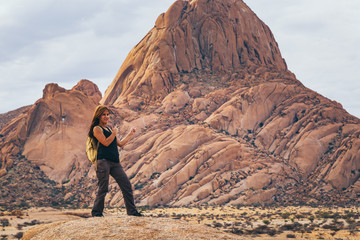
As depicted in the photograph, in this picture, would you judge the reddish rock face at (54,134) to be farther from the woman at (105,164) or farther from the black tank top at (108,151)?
the black tank top at (108,151)

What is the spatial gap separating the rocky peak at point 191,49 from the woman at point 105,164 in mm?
78798

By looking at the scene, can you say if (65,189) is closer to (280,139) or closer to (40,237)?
(280,139)

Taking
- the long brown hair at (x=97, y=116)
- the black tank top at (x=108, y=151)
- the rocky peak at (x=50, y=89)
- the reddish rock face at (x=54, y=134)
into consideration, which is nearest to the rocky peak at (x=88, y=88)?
the rocky peak at (x=50, y=89)

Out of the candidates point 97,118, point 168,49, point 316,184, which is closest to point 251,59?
point 168,49

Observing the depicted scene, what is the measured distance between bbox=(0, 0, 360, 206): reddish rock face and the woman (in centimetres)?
5414

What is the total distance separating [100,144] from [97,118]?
69 centimetres

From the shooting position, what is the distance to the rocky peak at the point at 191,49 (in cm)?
9225

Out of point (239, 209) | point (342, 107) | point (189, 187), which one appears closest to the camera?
point (239, 209)

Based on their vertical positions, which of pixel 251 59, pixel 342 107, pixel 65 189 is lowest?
pixel 65 189

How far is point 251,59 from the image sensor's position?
98.2 metres

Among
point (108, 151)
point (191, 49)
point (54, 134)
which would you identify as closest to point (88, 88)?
point (191, 49)

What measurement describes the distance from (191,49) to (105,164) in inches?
3520

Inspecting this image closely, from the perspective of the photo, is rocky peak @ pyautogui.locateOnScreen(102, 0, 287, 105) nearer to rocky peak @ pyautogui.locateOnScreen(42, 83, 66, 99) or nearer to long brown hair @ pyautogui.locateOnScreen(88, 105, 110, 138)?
rocky peak @ pyautogui.locateOnScreen(42, 83, 66, 99)

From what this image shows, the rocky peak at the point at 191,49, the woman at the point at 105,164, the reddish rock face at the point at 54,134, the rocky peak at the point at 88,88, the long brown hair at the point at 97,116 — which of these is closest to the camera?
the woman at the point at 105,164
